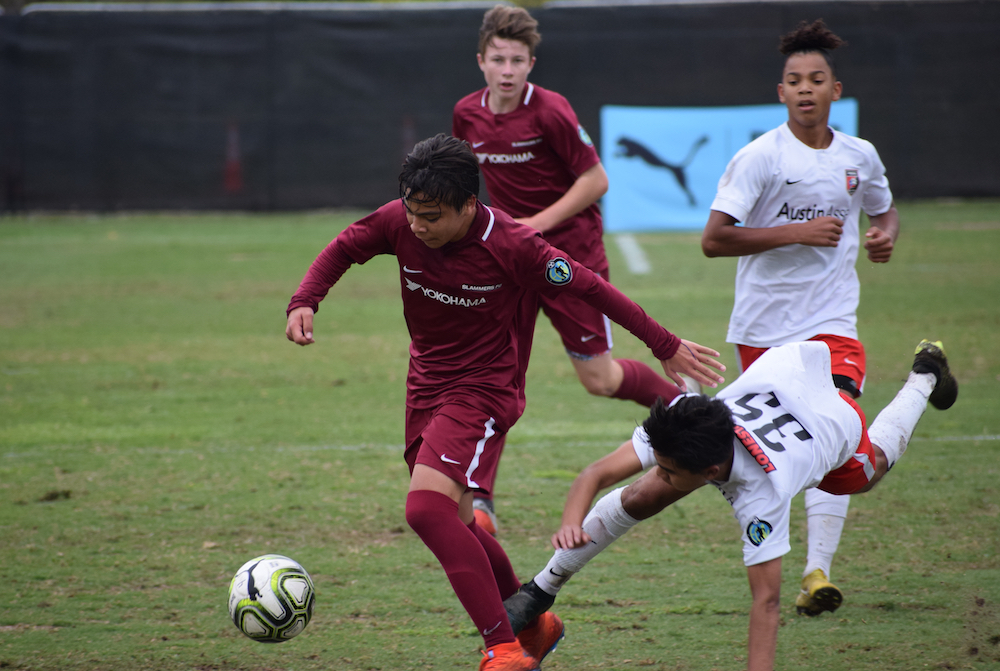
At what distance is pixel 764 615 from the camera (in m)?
2.75

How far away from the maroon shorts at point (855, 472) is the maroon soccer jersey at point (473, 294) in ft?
2.34

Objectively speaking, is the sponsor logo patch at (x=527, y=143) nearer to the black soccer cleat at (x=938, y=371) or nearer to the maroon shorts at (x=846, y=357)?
the maroon shorts at (x=846, y=357)

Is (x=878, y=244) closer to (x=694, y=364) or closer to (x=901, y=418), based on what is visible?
(x=901, y=418)

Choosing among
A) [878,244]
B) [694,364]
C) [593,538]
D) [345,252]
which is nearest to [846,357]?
[878,244]

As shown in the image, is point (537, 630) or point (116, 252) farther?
point (116, 252)

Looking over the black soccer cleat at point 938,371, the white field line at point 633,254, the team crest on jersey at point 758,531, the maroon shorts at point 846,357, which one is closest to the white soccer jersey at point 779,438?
the team crest on jersey at point 758,531

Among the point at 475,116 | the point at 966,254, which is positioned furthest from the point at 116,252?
the point at 966,254

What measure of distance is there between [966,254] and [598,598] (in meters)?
9.98

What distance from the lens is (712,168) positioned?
15883 millimetres

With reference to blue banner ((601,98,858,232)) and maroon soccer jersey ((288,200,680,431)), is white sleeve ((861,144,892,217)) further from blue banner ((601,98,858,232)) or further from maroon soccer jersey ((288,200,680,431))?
blue banner ((601,98,858,232))

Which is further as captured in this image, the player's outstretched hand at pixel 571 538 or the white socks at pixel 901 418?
the white socks at pixel 901 418

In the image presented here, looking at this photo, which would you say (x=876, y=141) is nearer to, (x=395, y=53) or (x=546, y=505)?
(x=395, y=53)

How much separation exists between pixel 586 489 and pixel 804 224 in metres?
1.30

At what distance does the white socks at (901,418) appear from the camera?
3.65 meters
